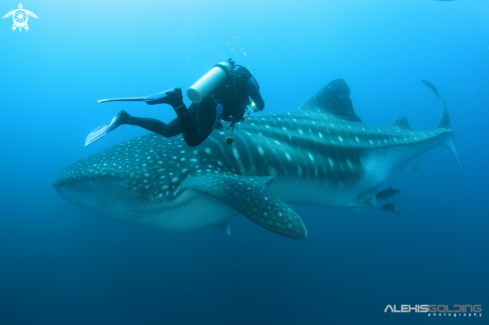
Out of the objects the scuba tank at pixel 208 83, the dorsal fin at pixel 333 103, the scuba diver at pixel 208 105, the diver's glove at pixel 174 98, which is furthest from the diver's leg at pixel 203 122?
the dorsal fin at pixel 333 103

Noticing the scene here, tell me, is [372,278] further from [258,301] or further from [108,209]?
[108,209]

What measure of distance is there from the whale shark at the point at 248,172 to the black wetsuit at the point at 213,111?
1.21ft

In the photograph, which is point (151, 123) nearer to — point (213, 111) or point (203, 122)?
point (203, 122)

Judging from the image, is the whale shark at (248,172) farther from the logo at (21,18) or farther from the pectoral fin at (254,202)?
the logo at (21,18)

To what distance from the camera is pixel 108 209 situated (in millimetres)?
3299

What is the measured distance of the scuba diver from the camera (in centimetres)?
299

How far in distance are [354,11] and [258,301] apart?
2445 inches

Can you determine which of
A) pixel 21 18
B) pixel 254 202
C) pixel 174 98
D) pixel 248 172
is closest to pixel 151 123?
pixel 174 98

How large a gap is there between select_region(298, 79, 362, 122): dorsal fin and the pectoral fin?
4062mm

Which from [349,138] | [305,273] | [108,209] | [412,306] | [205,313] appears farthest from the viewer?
[412,306]

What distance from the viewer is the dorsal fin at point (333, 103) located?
6453 millimetres

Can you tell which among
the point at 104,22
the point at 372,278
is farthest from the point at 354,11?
the point at 372,278

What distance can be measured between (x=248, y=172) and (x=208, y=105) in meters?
1.22

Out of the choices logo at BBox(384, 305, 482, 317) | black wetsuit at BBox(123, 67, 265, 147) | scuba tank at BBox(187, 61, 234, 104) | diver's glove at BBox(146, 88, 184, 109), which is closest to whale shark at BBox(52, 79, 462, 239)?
black wetsuit at BBox(123, 67, 265, 147)
